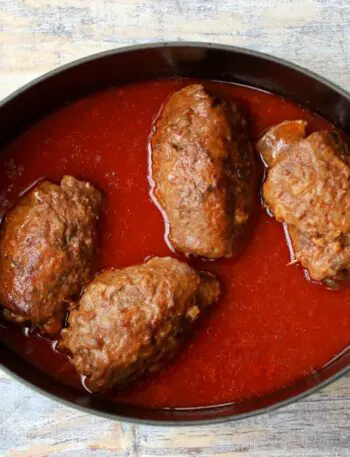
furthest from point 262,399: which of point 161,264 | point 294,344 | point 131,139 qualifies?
point 131,139

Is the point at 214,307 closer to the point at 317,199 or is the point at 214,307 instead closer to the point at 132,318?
the point at 132,318

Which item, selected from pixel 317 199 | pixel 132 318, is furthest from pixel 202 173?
pixel 132 318

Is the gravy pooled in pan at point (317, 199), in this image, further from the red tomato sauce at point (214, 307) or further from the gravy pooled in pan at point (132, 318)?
the gravy pooled in pan at point (132, 318)

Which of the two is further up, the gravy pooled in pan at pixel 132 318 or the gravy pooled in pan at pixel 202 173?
the gravy pooled in pan at pixel 202 173

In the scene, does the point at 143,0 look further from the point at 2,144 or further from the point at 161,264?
the point at 161,264


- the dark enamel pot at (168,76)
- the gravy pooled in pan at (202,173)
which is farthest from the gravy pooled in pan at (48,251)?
the gravy pooled in pan at (202,173)

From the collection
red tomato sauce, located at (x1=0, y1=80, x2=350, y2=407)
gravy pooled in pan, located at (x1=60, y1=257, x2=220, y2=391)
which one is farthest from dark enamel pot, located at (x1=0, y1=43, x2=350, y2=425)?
gravy pooled in pan, located at (x1=60, y1=257, x2=220, y2=391)
